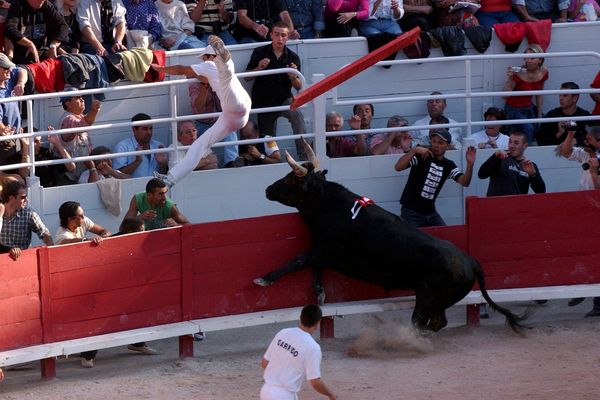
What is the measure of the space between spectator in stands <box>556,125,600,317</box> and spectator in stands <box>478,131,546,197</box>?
1.33ft

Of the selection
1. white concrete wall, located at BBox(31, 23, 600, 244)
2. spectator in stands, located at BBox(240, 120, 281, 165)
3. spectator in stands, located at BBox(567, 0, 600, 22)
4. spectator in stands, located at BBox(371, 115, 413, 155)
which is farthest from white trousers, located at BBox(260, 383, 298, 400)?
spectator in stands, located at BBox(567, 0, 600, 22)

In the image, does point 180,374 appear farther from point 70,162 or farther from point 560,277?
point 560,277

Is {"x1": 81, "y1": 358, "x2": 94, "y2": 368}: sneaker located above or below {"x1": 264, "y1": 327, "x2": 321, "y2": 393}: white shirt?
below

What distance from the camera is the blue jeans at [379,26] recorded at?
14016 mm

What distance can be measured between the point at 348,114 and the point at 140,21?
7.34 feet

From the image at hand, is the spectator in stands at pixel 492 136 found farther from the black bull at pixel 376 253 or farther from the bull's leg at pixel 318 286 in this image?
the bull's leg at pixel 318 286

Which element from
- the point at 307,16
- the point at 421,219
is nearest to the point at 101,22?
the point at 307,16

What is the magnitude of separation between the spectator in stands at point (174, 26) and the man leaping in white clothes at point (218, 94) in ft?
6.85

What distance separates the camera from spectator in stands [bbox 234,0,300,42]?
13.4 metres

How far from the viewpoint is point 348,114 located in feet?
44.7

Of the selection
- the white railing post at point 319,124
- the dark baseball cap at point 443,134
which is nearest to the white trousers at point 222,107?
the white railing post at point 319,124

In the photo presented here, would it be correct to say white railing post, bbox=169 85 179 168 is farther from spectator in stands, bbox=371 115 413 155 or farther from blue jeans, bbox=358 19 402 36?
blue jeans, bbox=358 19 402 36

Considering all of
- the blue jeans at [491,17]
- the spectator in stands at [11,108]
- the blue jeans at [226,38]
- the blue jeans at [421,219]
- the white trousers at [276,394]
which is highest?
the blue jeans at [491,17]

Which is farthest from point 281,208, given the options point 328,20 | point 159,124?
point 328,20
